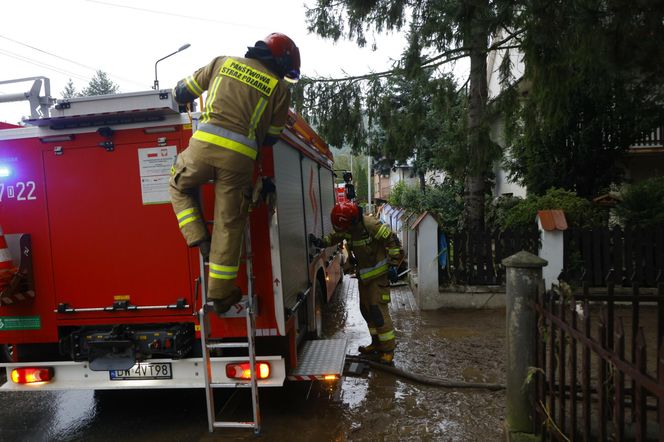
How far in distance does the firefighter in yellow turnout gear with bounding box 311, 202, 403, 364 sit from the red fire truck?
4.14 ft

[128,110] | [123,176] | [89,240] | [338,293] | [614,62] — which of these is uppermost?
[614,62]

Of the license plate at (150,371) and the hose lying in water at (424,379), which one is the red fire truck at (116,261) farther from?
the hose lying in water at (424,379)

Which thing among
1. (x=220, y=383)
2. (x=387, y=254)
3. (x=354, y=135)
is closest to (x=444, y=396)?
(x=387, y=254)

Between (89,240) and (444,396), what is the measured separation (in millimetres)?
3335

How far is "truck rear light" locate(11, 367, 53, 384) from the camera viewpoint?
364 cm

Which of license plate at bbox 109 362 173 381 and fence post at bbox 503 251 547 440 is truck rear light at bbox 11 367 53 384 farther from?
fence post at bbox 503 251 547 440

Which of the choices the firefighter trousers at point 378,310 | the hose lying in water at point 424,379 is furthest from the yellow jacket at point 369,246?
the hose lying in water at point 424,379

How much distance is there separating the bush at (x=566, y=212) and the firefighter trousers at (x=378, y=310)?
3.48 m

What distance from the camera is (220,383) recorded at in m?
3.48

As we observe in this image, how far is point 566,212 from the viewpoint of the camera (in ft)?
24.6

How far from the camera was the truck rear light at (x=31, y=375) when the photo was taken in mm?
3637

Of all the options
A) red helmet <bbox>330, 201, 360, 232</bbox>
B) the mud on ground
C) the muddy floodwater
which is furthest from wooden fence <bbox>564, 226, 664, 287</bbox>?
red helmet <bbox>330, 201, 360, 232</bbox>

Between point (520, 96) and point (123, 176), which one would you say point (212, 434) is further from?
point (520, 96)

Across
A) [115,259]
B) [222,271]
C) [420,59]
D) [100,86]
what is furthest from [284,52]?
[100,86]
